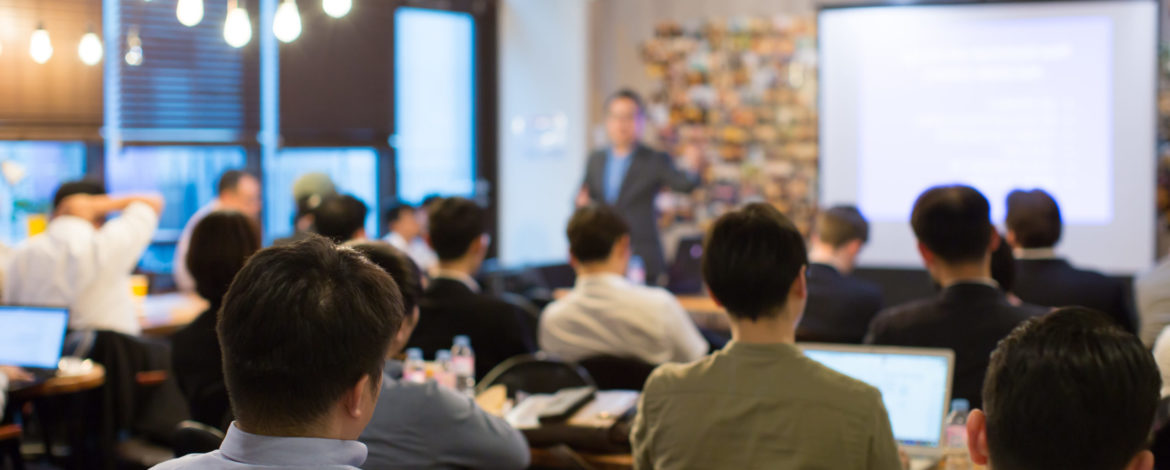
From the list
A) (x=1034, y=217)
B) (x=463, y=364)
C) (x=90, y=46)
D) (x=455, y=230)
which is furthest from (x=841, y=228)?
(x=90, y=46)

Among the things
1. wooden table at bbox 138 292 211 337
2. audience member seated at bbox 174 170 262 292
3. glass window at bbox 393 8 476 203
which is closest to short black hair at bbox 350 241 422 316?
wooden table at bbox 138 292 211 337

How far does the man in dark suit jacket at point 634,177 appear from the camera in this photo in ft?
A: 21.2

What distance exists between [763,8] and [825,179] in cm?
148

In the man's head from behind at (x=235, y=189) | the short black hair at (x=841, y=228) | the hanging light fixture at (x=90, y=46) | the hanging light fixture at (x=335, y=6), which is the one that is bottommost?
the short black hair at (x=841, y=228)

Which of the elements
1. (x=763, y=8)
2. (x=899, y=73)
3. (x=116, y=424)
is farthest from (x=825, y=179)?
(x=116, y=424)

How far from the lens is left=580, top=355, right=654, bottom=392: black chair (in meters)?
3.32

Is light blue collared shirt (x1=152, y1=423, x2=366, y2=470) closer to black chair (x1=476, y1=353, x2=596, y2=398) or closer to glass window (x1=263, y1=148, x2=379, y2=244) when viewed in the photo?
black chair (x1=476, y1=353, x2=596, y2=398)

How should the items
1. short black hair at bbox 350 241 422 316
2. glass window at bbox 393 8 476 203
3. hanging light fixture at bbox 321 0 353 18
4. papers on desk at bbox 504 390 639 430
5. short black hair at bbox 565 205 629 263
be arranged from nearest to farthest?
short black hair at bbox 350 241 422 316, papers on desk at bbox 504 390 639 430, hanging light fixture at bbox 321 0 353 18, short black hair at bbox 565 205 629 263, glass window at bbox 393 8 476 203

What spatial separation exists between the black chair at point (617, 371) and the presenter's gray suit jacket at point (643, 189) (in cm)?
307

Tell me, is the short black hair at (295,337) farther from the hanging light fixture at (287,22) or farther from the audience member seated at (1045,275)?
the audience member seated at (1045,275)

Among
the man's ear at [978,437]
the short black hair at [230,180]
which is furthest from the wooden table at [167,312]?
the man's ear at [978,437]

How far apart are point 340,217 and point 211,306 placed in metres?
1.13

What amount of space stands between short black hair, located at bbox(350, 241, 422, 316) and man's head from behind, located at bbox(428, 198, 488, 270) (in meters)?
1.26

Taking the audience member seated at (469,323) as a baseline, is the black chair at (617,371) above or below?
below
